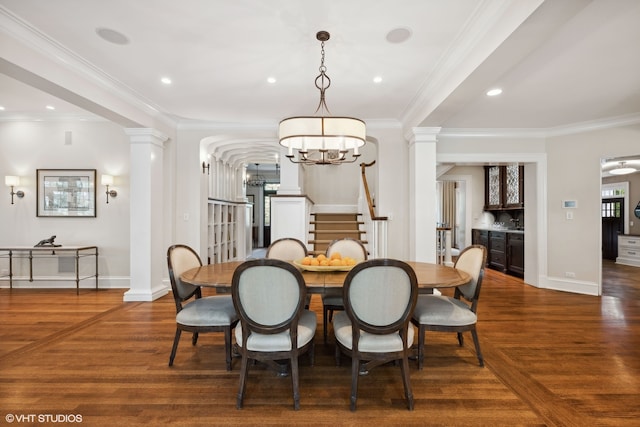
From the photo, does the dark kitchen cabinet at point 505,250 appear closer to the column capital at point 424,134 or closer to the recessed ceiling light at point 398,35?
the column capital at point 424,134

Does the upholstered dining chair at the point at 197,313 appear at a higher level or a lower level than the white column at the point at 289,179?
lower

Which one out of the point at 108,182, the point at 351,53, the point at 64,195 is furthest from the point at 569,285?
the point at 64,195

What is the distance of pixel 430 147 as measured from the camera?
4.19 metres

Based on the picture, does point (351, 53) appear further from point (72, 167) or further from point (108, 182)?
point (72, 167)

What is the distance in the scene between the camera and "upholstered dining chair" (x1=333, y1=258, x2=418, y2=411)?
1.85 meters

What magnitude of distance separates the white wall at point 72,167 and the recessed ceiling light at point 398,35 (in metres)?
4.31

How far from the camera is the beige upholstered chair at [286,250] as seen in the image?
333cm

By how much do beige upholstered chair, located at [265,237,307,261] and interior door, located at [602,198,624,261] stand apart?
891 cm

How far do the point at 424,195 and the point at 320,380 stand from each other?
2.78m

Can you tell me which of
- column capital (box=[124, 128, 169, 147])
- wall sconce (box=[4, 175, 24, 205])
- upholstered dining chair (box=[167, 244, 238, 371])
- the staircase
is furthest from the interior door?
wall sconce (box=[4, 175, 24, 205])

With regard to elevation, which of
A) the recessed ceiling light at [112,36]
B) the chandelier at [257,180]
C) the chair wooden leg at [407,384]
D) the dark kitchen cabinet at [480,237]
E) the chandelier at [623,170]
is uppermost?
the recessed ceiling light at [112,36]

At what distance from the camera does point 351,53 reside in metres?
2.77

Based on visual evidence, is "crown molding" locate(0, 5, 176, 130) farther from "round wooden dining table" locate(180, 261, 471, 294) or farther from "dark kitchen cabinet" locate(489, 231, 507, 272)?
"dark kitchen cabinet" locate(489, 231, 507, 272)

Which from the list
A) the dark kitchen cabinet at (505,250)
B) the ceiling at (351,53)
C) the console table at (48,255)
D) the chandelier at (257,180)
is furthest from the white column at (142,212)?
the chandelier at (257,180)
